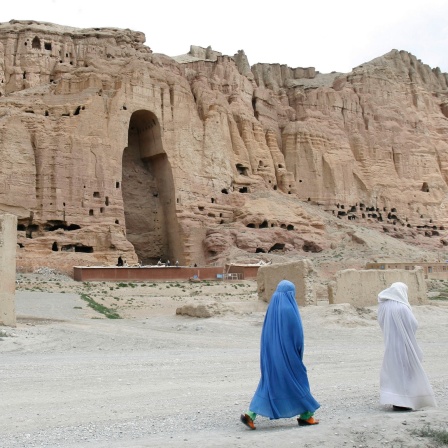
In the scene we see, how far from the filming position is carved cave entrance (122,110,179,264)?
50.9m

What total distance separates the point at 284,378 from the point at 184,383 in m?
3.68

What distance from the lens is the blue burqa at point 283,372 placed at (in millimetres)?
6926

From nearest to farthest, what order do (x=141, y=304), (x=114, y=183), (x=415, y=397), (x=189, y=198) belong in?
(x=415, y=397) → (x=141, y=304) → (x=114, y=183) → (x=189, y=198)

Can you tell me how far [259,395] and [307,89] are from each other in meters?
71.5

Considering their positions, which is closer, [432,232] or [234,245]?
[234,245]

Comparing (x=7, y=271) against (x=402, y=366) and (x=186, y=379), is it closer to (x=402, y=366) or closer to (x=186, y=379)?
(x=186, y=379)

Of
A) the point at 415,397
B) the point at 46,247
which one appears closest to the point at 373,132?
the point at 46,247

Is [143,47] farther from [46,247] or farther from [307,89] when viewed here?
[46,247]

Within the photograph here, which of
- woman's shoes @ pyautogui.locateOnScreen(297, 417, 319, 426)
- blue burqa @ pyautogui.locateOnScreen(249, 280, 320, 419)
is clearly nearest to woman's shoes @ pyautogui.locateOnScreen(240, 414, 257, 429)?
blue burqa @ pyautogui.locateOnScreen(249, 280, 320, 419)

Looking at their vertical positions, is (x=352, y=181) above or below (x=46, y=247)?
above

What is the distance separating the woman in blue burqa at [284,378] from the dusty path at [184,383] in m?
0.19

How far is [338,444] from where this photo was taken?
5.97 m

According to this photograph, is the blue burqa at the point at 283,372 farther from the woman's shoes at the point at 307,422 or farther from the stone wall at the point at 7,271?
the stone wall at the point at 7,271

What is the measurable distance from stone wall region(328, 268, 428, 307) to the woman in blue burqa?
52.3 feet
